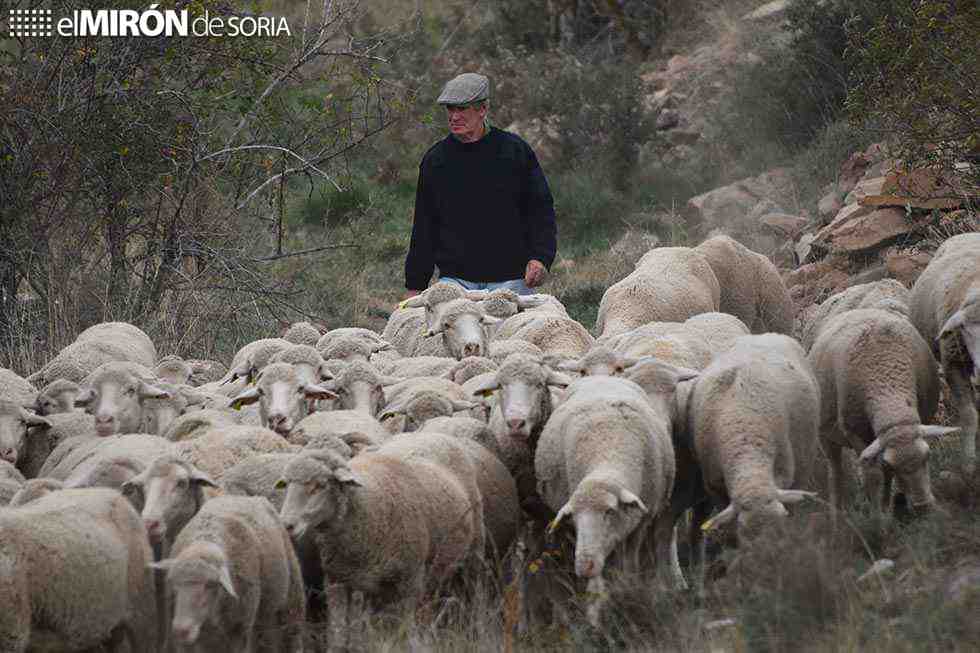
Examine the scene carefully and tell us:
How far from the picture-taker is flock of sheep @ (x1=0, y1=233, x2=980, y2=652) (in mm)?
6094

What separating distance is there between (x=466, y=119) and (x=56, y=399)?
163 inches

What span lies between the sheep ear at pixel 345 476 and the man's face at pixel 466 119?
5.66 m

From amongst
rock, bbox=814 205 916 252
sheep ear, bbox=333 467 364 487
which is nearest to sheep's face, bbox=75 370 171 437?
sheep ear, bbox=333 467 364 487

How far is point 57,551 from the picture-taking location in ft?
19.2

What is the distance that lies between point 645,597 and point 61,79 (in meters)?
8.08

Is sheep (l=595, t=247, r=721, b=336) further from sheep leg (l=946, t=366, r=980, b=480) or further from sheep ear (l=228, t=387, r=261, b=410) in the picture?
sheep ear (l=228, t=387, r=261, b=410)

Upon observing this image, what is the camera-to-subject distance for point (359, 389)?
351 inches

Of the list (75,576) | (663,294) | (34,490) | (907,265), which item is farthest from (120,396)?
(907,265)

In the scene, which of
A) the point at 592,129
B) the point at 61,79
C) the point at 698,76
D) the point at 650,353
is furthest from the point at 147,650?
the point at 698,76

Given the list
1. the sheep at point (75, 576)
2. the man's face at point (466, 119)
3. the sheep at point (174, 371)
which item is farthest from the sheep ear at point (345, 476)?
the man's face at point (466, 119)

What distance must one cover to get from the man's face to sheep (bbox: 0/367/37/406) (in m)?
3.95

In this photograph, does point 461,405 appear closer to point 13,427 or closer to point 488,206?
point 13,427

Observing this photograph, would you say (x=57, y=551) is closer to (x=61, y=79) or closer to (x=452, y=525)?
(x=452, y=525)

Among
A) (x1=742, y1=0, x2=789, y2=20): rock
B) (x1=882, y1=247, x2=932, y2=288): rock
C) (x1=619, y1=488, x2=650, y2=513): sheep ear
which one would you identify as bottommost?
(x1=619, y1=488, x2=650, y2=513): sheep ear
